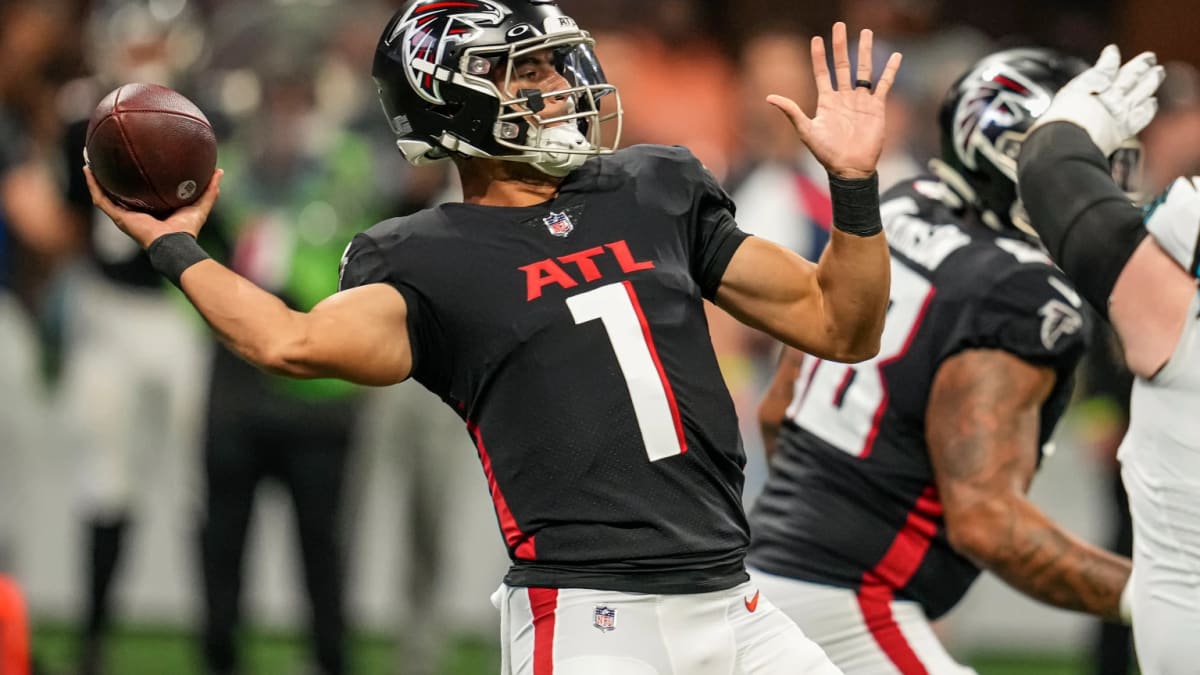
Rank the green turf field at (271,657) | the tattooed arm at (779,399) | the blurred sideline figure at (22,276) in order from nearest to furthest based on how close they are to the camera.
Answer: the tattooed arm at (779,399) < the green turf field at (271,657) < the blurred sideline figure at (22,276)

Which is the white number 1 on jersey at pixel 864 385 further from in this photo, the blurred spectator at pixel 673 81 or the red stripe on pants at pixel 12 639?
the blurred spectator at pixel 673 81

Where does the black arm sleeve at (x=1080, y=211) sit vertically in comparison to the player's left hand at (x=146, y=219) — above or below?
above

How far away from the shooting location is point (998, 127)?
4.14m

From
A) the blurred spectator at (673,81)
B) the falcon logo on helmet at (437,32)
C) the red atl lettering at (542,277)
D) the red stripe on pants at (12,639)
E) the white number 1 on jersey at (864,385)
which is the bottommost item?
the blurred spectator at (673,81)

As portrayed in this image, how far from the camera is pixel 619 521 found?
3240 millimetres

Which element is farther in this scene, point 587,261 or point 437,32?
point 437,32

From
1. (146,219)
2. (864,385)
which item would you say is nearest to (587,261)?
(146,219)

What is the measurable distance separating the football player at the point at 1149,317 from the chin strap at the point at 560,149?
0.82 m

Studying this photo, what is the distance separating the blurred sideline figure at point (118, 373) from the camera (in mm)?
7148

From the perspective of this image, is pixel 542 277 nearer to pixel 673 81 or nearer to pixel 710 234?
pixel 710 234

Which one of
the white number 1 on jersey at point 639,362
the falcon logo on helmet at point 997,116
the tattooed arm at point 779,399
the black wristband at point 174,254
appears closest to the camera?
the black wristband at point 174,254

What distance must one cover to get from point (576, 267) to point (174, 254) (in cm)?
72

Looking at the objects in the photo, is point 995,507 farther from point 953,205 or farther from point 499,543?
point 499,543

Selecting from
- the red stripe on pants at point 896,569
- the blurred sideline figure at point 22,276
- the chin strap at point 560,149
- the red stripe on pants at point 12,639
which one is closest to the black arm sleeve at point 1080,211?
the chin strap at point 560,149
